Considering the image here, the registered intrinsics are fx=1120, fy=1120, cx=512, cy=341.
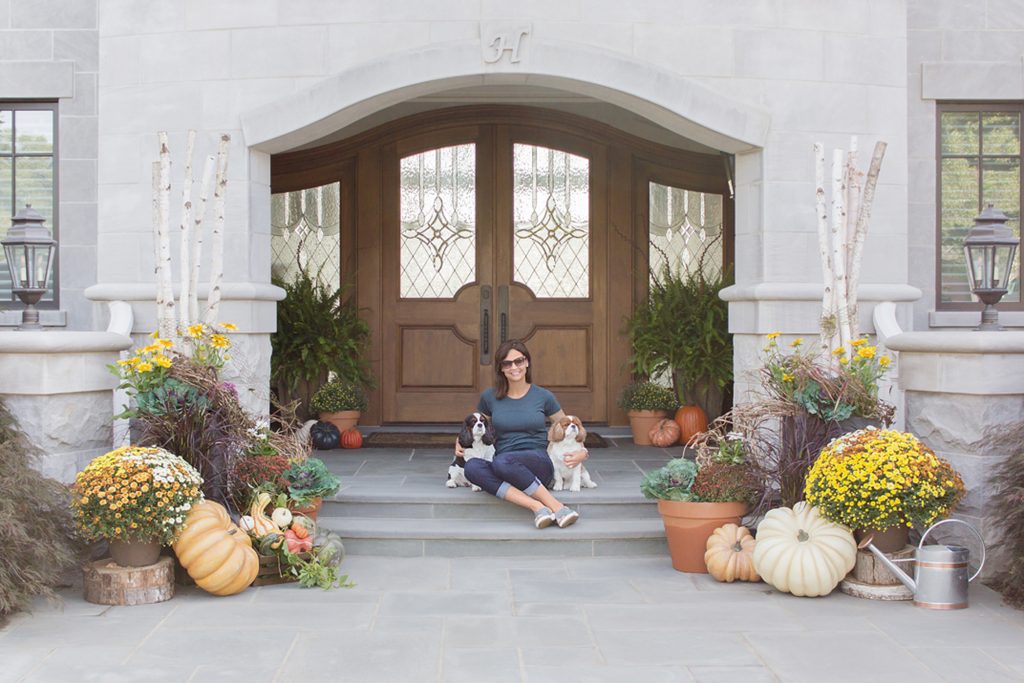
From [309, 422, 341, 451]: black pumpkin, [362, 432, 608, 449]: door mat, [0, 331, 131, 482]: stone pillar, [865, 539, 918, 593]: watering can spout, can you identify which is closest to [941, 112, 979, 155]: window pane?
[362, 432, 608, 449]: door mat

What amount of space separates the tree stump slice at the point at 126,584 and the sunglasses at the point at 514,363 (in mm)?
2331

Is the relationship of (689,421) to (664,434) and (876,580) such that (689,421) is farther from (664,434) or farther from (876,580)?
(876,580)

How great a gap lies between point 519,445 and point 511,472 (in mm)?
285

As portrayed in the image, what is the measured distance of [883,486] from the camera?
17.7 ft

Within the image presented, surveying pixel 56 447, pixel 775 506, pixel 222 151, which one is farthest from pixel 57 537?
pixel 775 506

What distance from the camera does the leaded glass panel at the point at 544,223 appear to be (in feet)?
31.8

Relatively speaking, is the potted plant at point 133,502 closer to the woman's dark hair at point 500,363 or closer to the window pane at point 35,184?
the woman's dark hair at point 500,363

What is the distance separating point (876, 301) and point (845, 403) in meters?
1.62

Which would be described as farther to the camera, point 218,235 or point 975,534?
point 218,235

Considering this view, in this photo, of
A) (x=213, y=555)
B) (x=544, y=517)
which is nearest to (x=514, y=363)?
(x=544, y=517)

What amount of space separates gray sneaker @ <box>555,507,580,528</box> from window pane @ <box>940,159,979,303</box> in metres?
3.73

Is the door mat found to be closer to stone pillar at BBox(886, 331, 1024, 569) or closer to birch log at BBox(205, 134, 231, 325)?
birch log at BBox(205, 134, 231, 325)

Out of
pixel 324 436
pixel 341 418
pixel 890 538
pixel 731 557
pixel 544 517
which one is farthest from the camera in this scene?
pixel 341 418

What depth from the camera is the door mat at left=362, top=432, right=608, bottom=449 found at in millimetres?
8875
